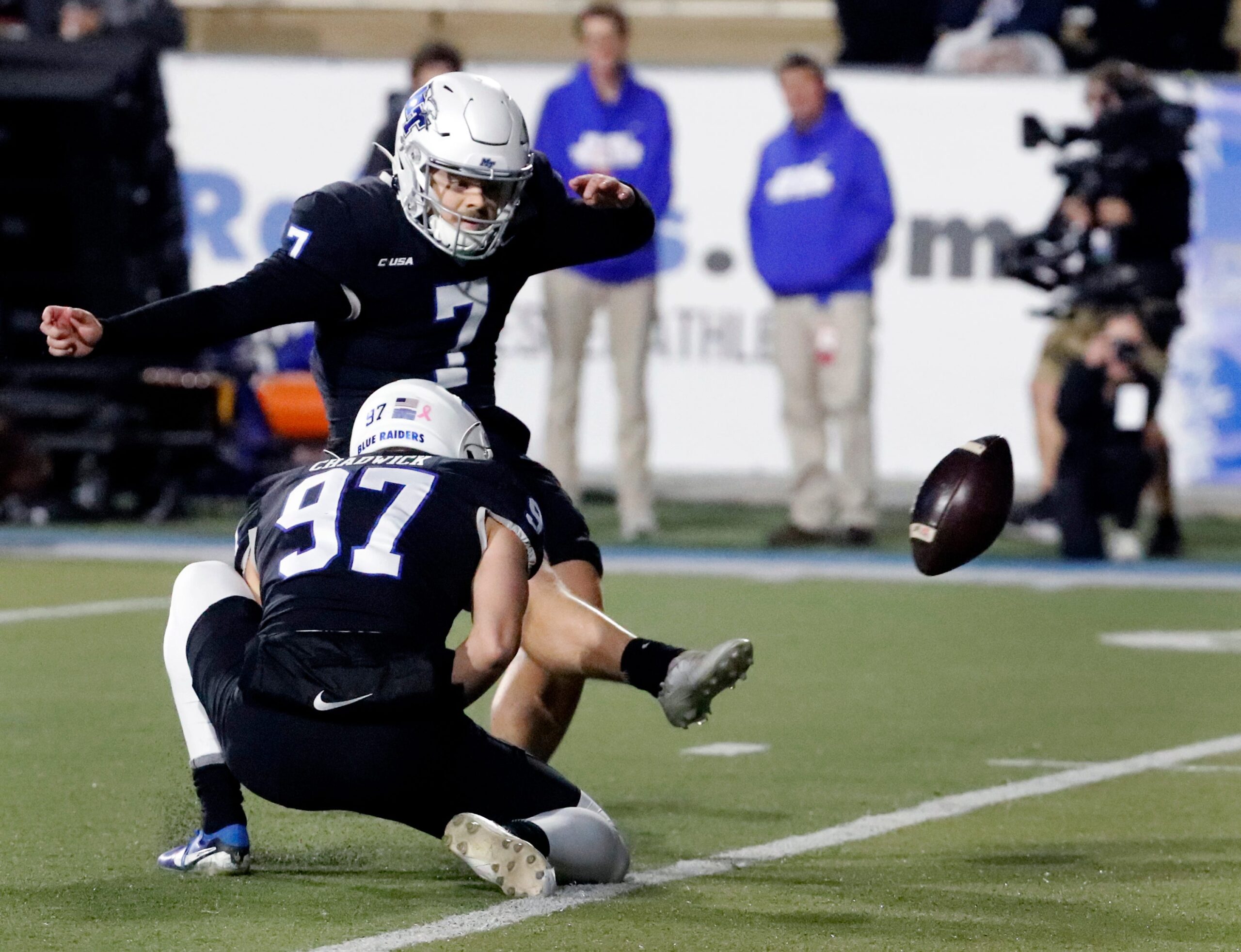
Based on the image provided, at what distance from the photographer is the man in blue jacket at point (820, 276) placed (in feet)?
40.0

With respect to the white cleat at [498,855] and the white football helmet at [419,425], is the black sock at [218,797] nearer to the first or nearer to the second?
the white cleat at [498,855]

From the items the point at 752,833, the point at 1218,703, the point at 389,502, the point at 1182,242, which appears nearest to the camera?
the point at 389,502

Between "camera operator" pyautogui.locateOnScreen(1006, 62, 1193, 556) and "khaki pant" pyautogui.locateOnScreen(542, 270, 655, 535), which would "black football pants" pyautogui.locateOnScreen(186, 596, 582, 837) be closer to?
"khaki pant" pyautogui.locateOnScreen(542, 270, 655, 535)

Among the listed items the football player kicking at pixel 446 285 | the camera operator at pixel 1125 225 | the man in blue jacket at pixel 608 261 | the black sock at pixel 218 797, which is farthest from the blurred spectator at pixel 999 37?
the black sock at pixel 218 797

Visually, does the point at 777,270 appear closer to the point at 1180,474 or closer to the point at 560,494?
the point at 1180,474

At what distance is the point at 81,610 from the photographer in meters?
9.41

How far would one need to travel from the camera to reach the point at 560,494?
5496 millimetres

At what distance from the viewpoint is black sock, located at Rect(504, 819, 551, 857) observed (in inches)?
178

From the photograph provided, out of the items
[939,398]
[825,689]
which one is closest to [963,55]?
[939,398]

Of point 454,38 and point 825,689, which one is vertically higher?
point 454,38

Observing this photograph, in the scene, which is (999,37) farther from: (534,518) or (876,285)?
(534,518)

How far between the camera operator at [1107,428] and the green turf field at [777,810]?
2328 millimetres

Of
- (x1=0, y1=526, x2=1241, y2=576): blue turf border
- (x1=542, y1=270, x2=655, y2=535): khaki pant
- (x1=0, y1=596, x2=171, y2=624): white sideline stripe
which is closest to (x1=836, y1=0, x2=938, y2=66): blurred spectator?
(x1=542, y1=270, x2=655, y2=535): khaki pant

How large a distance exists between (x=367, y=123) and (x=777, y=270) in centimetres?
338
